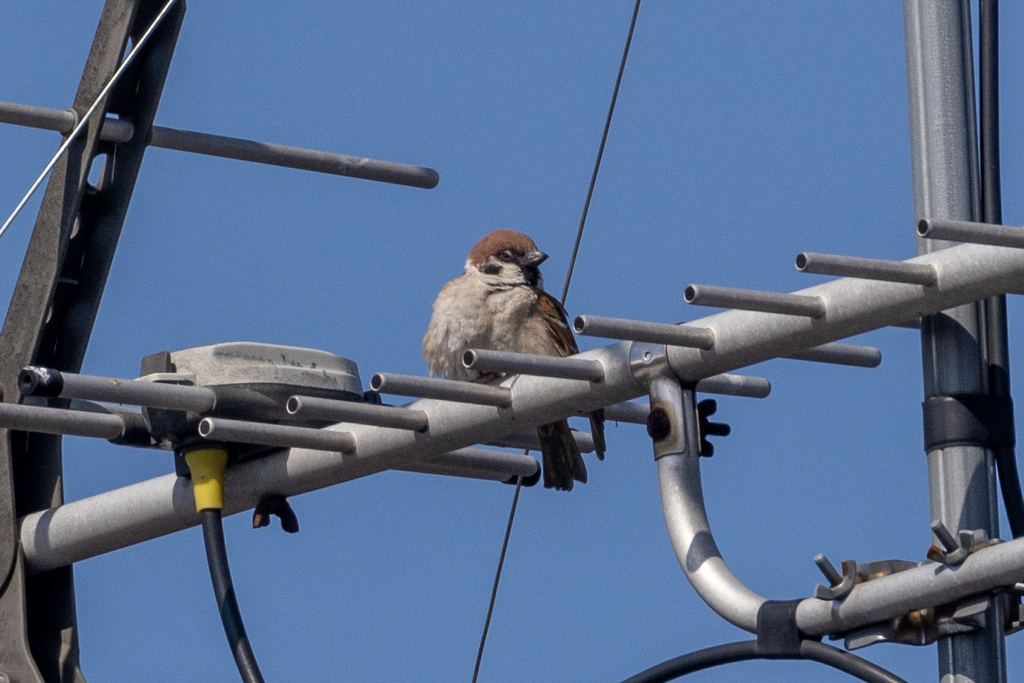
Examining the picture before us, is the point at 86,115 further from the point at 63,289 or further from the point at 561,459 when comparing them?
the point at 561,459

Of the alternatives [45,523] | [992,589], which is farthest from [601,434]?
[992,589]

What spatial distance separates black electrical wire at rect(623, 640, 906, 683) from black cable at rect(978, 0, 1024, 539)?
0.44m

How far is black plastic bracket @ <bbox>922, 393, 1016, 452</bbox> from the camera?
3262 millimetres

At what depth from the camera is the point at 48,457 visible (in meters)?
4.52

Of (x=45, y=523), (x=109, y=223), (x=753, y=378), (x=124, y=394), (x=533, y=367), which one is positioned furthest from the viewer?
(x=109, y=223)

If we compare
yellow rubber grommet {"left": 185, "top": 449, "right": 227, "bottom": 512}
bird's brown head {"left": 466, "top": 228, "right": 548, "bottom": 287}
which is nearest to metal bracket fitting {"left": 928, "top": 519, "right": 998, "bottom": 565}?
yellow rubber grommet {"left": 185, "top": 449, "right": 227, "bottom": 512}

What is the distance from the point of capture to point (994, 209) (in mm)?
3539

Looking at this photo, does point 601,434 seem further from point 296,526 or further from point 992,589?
point 992,589

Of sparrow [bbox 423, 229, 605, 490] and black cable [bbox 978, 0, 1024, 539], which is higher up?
sparrow [bbox 423, 229, 605, 490]

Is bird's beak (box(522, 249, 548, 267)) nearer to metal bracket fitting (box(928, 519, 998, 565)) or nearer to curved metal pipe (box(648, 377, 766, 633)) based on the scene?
curved metal pipe (box(648, 377, 766, 633))

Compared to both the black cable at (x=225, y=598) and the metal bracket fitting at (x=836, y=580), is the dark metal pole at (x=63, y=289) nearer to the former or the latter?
the black cable at (x=225, y=598)

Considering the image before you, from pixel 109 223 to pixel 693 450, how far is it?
6.03 feet

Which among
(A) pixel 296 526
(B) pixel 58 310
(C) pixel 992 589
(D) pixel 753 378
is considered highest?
(B) pixel 58 310

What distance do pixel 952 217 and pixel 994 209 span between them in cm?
19
